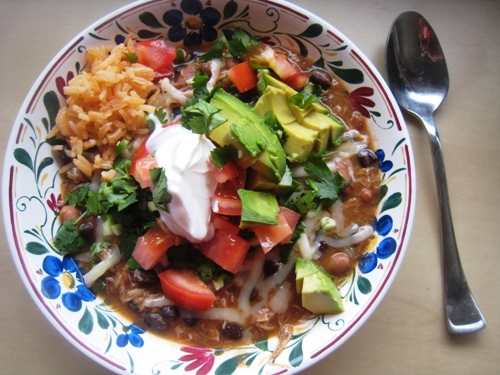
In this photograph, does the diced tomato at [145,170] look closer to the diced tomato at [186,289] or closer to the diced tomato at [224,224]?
the diced tomato at [224,224]

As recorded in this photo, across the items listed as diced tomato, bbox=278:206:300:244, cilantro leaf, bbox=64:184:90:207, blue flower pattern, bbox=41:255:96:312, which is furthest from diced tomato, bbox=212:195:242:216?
blue flower pattern, bbox=41:255:96:312

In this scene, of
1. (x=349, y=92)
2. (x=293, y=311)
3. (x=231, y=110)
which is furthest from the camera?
(x=349, y=92)

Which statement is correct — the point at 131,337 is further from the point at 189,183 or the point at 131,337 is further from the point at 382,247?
the point at 382,247

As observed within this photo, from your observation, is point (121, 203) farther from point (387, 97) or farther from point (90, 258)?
point (387, 97)

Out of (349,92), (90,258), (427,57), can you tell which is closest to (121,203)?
(90,258)

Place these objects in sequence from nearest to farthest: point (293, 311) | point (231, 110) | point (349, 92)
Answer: point (231, 110) → point (293, 311) → point (349, 92)

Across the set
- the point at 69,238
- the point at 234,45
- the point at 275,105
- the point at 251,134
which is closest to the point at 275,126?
the point at 275,105

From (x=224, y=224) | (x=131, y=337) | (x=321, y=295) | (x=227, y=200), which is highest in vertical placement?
(x=227, y=200)
